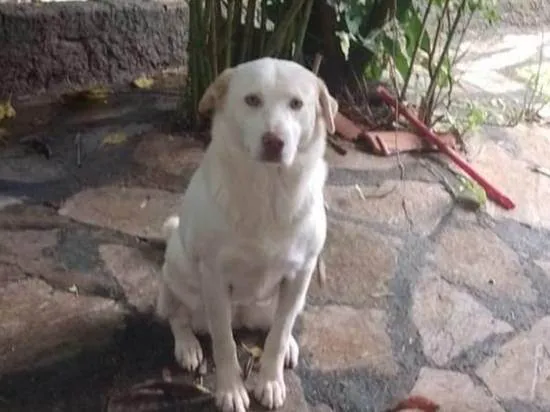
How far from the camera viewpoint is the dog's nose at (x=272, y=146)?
215cm

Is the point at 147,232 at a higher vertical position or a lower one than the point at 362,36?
lower

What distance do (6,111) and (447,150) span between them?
1.72 metres

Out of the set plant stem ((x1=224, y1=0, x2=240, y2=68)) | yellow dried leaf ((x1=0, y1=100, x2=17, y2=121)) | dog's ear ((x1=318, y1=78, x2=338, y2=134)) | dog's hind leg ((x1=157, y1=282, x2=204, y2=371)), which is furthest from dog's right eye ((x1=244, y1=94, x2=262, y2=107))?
yellow dried leaf ((x1=0, y1=100, x2=17, y2=121))

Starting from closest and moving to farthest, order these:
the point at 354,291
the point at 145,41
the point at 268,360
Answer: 1. the point at 268,360
2. the point at 354,291
3. the point at 145,41

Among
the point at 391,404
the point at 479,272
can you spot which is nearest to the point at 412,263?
the point at 479,272

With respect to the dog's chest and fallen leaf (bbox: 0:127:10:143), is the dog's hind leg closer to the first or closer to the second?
the dog's chest

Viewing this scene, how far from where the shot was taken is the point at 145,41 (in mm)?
4262

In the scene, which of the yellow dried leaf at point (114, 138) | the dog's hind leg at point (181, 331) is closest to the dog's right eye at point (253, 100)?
the dog's hind leg at point (181, 331)

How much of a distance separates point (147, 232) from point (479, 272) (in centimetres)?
106

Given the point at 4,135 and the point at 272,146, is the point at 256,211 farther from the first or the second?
the point at 4,135

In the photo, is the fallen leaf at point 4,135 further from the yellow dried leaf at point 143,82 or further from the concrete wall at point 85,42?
the yellow dried leaf at point 143,82

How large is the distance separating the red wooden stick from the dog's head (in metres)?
1.52

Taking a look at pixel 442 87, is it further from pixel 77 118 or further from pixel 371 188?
pixel 77 118

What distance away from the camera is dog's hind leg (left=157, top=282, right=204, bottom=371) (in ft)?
8.59
